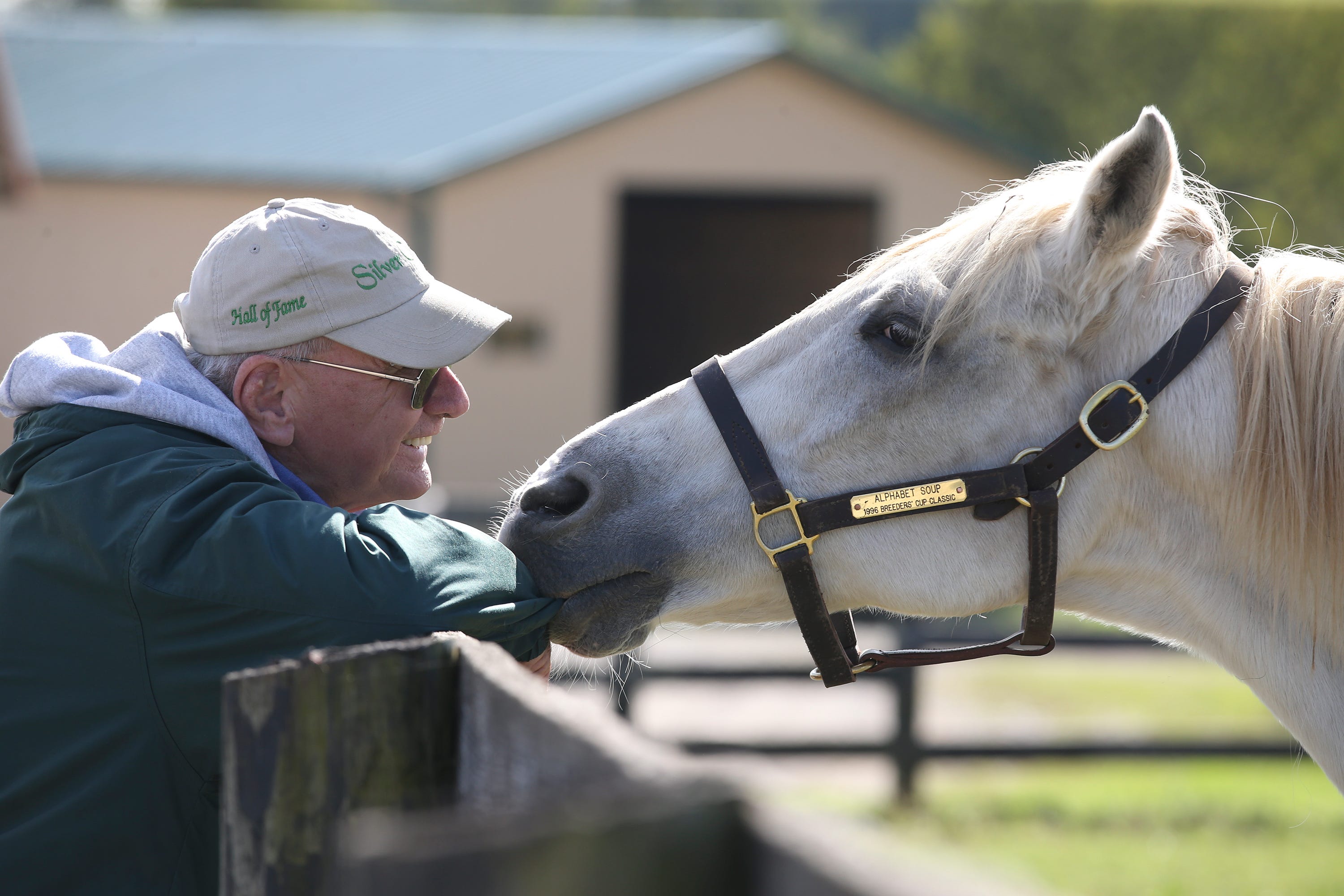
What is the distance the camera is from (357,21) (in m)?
42.3

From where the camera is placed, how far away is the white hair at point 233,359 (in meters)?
1.96

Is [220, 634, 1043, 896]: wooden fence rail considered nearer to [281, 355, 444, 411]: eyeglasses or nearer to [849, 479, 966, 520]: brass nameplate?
[281, 355, 444, 411]: eyeglasses

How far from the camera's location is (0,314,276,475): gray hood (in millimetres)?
1744

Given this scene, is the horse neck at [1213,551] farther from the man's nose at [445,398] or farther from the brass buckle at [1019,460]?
the man's nose at [445,398]

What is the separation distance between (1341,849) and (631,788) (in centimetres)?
666

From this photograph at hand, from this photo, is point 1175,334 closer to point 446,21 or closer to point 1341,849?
point 1341,849

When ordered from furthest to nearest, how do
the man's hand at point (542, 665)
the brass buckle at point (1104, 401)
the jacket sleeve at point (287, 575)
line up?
the brass buckle at point (1104, 401), the man's hand at point (542, 665), the jacket sleeve at point (287, 575)

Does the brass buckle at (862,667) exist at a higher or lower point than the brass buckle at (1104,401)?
lower

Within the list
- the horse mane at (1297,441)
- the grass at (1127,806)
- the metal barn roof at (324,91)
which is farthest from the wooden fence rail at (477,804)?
the metal barn roof at (324,91)

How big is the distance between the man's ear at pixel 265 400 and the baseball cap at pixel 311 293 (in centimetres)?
3

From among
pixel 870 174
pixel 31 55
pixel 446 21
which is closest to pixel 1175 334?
pixel 870 174

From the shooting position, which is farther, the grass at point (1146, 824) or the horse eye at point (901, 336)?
the grass at point (1146, 824)

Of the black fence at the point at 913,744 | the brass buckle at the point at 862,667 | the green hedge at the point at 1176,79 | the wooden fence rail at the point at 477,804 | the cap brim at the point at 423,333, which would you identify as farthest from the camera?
the green hedge at the point at 1176,79

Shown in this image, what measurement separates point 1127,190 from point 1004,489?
1.86ft
